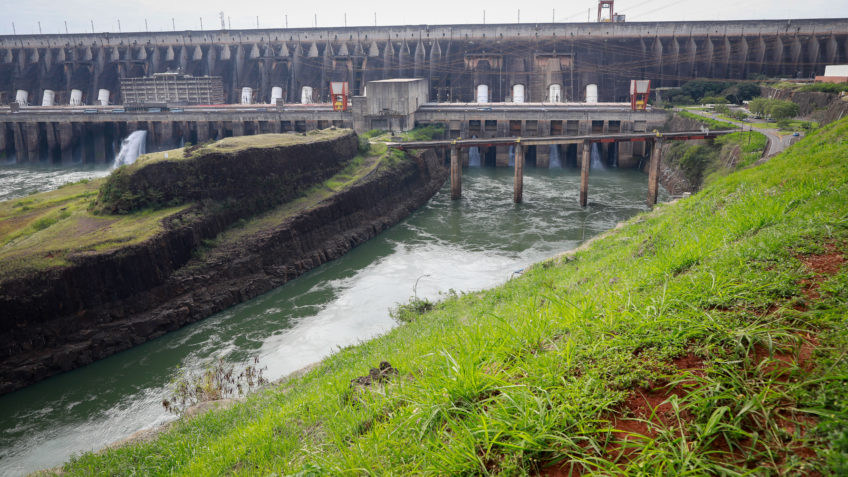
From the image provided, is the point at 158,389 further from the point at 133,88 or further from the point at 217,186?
the point at 133,88

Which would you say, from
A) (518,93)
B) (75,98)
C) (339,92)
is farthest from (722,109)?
(75,98)

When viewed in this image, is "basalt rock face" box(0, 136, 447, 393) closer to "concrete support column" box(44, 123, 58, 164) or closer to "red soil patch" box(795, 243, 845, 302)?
"red soil patch" box(795, 243, 845, 302)

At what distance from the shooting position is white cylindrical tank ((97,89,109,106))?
2653 inches

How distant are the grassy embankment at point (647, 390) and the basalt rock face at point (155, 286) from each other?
9.83m

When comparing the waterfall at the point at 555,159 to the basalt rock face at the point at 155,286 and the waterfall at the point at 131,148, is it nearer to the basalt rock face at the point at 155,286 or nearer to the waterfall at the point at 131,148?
the basalt rock face at the point at 155,286

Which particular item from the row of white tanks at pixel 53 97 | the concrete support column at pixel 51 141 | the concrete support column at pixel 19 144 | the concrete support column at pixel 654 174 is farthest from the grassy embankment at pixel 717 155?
the row of white tanks at pixel 53 97

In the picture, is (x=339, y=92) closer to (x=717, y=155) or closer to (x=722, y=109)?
(x=717, y=155)

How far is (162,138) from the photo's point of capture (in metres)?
50.4

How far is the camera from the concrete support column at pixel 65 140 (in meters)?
51.6

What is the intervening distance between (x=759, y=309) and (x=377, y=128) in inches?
1668

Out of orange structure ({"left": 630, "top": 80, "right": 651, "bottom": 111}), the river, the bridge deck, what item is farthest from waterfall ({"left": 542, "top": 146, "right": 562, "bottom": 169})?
the bridge deck

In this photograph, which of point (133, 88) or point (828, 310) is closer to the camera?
point (828, 310)

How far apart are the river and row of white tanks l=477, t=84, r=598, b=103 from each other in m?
25.1

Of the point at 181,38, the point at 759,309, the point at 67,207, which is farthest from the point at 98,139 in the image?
the point at 759,309
